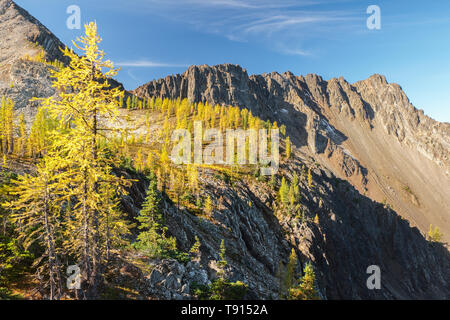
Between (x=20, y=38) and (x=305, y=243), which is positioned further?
(x=20, y=38)

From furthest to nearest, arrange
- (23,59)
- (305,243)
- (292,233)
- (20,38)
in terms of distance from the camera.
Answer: (20,38), (23,59), (292,233), (305,243)

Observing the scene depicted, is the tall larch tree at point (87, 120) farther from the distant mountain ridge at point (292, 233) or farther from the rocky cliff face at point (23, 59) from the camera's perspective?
the rocky cliff face at point (23, 59)

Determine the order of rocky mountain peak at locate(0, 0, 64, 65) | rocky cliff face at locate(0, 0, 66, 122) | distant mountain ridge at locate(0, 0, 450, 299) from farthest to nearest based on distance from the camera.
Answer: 1. rocky mountain peak at locate(0, 0, 64, 65)
2. rocky cliff face at locate(0, 0, 66, 122)
3. distant mountain ridge at locate(0, 0, 450, 299)

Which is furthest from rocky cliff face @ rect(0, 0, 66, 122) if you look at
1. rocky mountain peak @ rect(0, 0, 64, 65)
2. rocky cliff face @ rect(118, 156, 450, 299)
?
rocky cliff face @ rect(118, 156, 450, 299)

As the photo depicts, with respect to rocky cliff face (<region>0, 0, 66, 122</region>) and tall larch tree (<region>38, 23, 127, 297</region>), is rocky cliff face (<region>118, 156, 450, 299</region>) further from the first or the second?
rocky cliff face (<region>0, 0, 66, 122</region>)

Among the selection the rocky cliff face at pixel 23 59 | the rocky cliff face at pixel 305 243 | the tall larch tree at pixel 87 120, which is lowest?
the rocky cliff face at pixel 305 243

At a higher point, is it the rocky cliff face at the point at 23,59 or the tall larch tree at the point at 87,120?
the rocky cliff face at the point at 23,59

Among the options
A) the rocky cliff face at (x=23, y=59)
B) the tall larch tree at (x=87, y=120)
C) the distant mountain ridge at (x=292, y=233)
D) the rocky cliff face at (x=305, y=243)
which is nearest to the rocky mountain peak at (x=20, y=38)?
the rocky cliff face at (x=23, y=59)

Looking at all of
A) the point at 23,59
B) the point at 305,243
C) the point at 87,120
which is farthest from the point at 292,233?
the point at 23,59

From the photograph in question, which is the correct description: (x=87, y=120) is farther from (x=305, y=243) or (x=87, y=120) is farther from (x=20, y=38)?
(x=20, y=38)

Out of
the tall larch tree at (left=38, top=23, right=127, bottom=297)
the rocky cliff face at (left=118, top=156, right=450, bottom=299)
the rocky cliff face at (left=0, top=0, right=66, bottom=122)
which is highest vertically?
the rocky cliff face at (left=0, top=0, right=66, bottom=122)

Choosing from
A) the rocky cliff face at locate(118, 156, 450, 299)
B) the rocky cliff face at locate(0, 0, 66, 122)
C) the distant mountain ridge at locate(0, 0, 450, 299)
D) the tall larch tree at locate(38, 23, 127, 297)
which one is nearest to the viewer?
the tall larch tree at locate(38, 23, 127, 297)

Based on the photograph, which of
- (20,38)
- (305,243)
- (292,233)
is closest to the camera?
(305,243)
